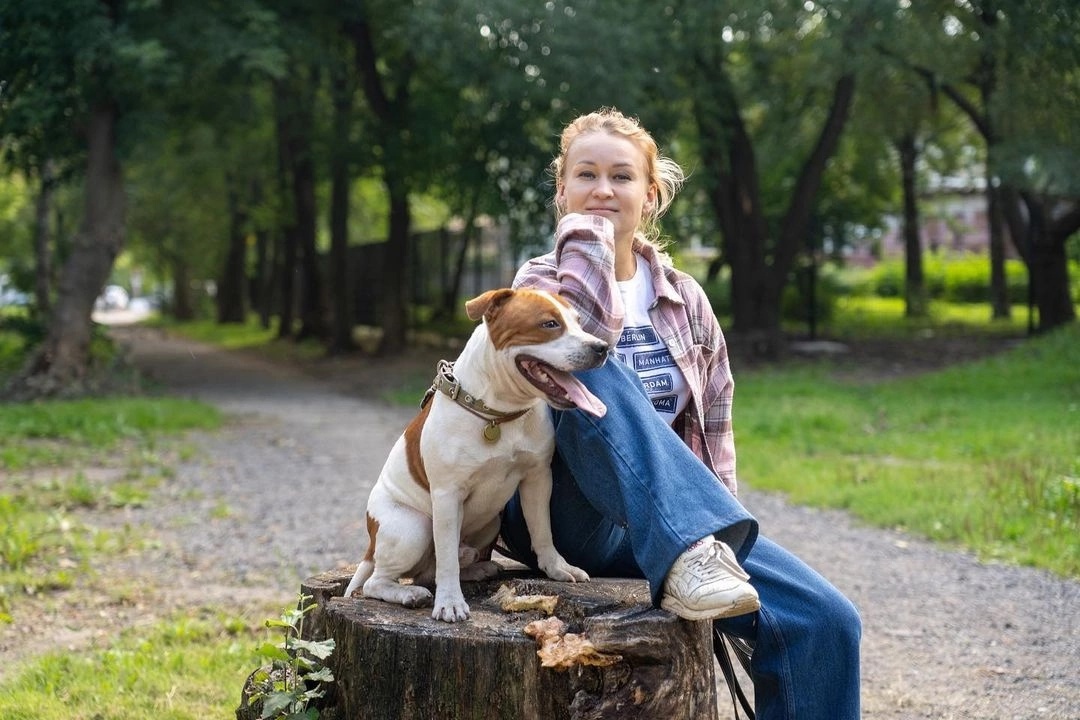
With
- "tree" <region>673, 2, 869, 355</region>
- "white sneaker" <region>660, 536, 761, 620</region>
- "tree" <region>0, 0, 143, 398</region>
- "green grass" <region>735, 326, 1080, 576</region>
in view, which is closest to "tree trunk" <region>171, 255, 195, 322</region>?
"tree" <region>673, 2, 869, 355</region>

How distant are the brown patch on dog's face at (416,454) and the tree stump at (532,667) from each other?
365 mm

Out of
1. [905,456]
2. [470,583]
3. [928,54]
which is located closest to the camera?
[470,583]

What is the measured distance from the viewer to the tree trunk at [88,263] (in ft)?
45.4

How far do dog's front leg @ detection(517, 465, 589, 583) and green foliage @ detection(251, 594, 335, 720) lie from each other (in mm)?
622

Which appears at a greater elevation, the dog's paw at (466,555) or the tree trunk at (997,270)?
the tree trunk at (997,270)

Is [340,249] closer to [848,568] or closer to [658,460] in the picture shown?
[848,568]

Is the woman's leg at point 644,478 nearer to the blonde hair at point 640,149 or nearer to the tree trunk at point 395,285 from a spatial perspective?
the blonde hair at point 640,149

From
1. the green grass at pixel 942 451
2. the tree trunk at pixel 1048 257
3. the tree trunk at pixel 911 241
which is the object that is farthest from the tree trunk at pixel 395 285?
the tree trunk at pixel 911 241

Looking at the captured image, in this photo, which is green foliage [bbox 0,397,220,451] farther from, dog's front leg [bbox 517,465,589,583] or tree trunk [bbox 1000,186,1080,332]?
tree trunk [bbox 1000,186,1080,332]

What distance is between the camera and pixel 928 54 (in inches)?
631

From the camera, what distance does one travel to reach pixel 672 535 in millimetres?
2873

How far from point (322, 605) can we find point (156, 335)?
31554 mm

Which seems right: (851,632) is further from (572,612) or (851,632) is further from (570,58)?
(570,58)

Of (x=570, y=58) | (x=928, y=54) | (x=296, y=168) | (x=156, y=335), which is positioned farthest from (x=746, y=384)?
(x=156, y=335)
